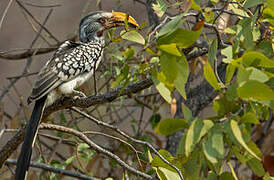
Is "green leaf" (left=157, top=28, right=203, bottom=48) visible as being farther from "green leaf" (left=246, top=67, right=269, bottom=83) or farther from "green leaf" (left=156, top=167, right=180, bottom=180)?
"green leaf" (left=156, top=167, right=180, bottom=180)

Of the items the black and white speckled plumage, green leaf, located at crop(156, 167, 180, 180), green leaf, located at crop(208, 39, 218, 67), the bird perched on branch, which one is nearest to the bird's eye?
the bird perched on branch

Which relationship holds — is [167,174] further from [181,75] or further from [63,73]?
[63,73]

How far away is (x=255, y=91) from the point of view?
85cm

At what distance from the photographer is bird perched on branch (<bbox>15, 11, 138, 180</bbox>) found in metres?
1.83

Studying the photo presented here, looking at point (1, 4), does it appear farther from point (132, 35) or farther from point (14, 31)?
point (132, 35)

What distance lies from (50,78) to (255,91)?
4.57 feet

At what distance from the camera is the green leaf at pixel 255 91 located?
2.75ft

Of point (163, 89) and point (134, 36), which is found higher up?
point (134, 36)

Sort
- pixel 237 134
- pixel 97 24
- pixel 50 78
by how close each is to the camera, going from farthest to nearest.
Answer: pixel 97 24, pixel 50 78, pixel 237 134

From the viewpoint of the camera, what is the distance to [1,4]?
429 cm

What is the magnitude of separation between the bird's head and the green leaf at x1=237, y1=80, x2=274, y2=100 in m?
1.57

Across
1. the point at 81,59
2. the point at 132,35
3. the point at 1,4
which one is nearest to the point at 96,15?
the point at 81,59

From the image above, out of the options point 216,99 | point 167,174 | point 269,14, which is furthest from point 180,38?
point 167,174

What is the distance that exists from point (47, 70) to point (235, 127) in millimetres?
1443
